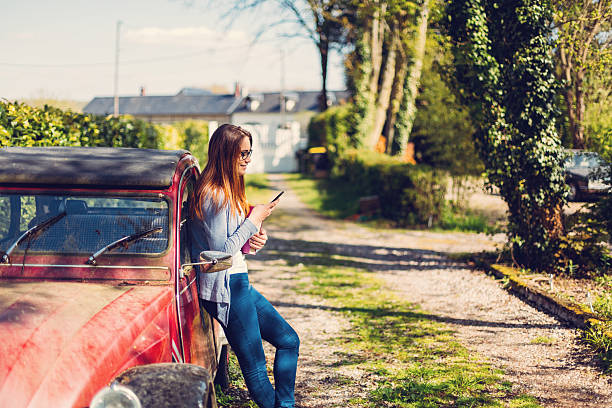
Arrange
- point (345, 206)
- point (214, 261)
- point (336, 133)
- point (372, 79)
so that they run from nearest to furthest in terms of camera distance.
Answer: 1. point (214, 261)
2. point (345, 206)
3. point (372, 79)
4. point (336, 133)

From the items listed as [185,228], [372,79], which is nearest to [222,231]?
[185,228]

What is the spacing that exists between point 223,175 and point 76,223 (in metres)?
0.94

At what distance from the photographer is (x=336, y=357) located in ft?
19.9

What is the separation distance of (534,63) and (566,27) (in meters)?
0.95

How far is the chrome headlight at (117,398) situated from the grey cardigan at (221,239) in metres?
1.17

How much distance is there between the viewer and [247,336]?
360 centimetres

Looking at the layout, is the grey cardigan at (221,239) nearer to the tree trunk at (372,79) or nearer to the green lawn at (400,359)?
the green lawn at (400,359)

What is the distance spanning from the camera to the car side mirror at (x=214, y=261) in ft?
10.6

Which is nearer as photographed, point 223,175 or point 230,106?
point 223,175

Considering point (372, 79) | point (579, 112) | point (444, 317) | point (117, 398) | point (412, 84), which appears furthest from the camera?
point (372, 79)

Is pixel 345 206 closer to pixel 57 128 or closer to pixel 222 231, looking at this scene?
pixel 57 128

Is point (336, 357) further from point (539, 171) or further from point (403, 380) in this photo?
point (539, 171)

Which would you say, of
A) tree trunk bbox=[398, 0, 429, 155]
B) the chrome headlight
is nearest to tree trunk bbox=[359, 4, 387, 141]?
tree trunk bbox=[398, 0, 429, 155]

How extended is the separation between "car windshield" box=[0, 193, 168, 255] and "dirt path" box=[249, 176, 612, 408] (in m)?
2.14
